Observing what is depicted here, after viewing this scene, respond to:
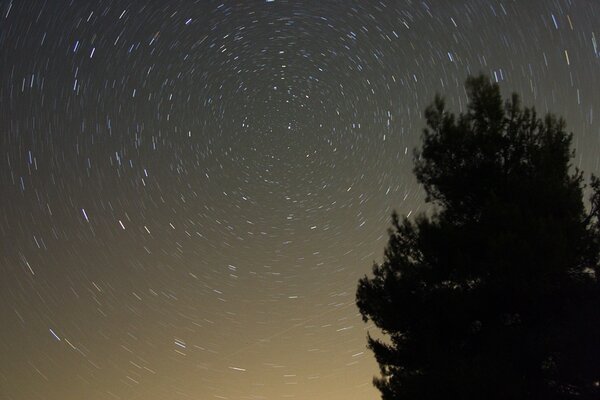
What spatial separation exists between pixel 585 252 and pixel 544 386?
7.03 feet

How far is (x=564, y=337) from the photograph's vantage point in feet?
25.6

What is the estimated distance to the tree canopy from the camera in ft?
25.9

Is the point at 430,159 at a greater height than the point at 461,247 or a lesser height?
greater

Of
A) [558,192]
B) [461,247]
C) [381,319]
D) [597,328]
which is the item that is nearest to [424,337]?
[381,319]

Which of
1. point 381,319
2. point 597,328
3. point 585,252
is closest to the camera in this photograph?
point 597,328

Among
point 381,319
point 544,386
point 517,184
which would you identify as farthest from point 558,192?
point 381,319

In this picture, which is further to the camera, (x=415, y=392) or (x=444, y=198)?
(x=444, y=198)

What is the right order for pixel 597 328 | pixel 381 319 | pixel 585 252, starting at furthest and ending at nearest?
pixel 381 319 < pixel 585 252 < pixel 597 328

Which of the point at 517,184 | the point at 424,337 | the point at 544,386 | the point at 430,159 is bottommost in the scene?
the point at 544,386

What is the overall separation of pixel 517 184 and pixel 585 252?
145 centimetres

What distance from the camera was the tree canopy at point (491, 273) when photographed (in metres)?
7.89

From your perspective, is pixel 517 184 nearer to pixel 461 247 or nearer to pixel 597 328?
pixel 461 247

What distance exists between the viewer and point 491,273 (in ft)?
27.7

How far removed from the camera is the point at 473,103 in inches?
383
